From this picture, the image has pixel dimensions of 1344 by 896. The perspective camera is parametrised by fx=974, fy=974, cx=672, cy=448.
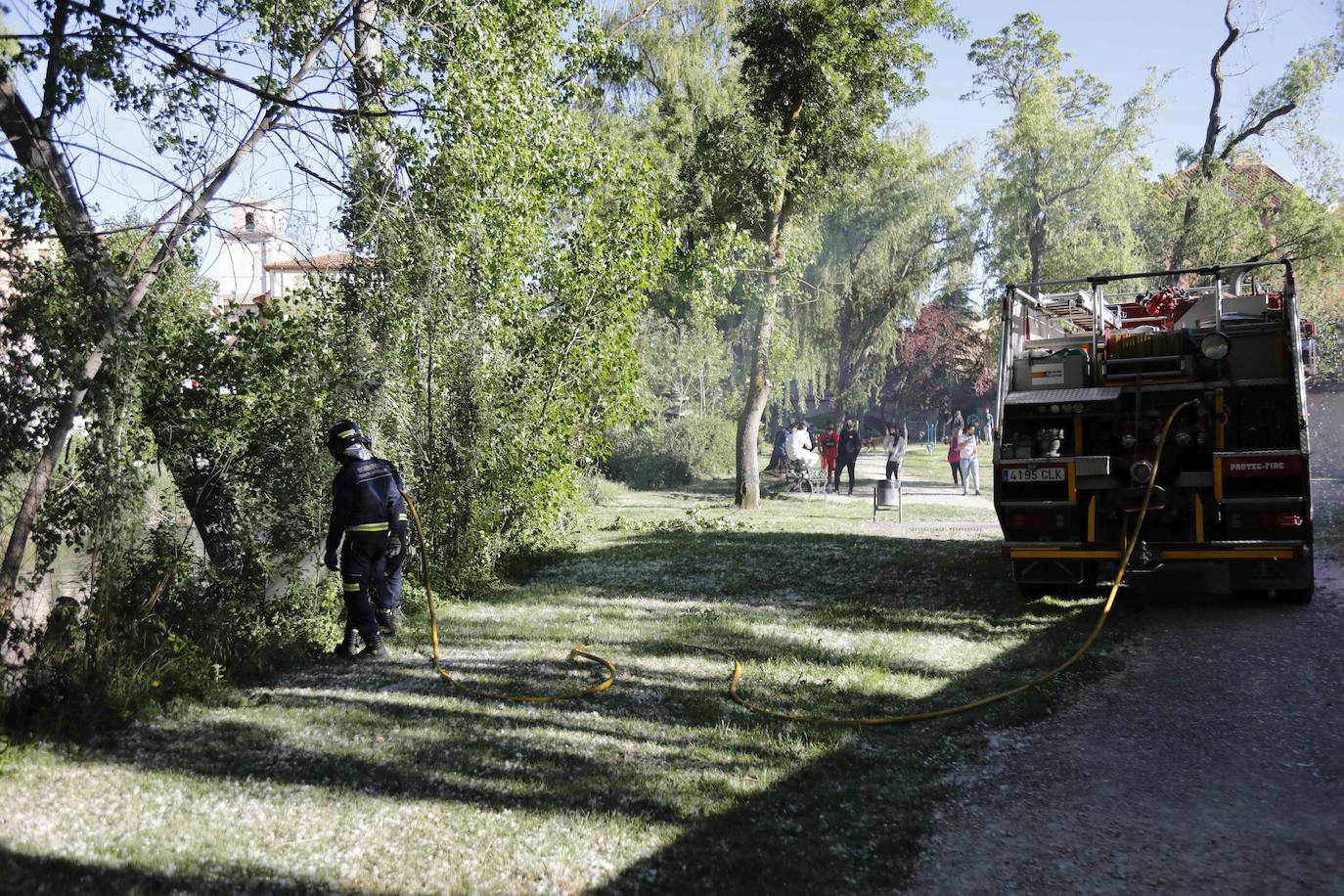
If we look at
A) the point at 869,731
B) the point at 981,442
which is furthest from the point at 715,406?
the point at 869,731

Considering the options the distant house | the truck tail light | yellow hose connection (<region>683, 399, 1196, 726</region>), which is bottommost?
yellow hose connection (<region>683, 399, 1196, 726</region>)

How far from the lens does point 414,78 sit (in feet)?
33.0

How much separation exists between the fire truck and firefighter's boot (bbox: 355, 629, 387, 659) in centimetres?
589

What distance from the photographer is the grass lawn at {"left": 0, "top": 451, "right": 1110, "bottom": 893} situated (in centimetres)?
414

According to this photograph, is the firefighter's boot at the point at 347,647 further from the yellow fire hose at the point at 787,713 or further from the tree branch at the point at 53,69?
the tree branch at the point at 53,69

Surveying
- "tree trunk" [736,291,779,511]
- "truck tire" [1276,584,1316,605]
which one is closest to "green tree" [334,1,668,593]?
"truck tire" [1276,584,1316,605]

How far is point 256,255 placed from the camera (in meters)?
8.66

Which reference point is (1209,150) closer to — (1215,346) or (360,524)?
(1215,346)

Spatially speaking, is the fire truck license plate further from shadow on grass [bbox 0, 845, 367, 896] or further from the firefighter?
shadow on grass [bbox 0, 845, 367, 896]

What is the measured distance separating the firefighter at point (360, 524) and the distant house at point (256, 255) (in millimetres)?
1958

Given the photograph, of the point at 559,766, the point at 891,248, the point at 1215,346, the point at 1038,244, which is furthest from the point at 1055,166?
the point at 559,766

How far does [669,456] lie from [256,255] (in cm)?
2138

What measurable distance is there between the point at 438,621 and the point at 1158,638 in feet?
21.3

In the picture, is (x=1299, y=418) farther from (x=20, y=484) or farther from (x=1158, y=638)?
(x=20, y=484)
